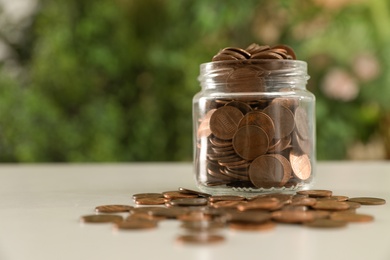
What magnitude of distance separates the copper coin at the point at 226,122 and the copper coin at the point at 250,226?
11.3 inches

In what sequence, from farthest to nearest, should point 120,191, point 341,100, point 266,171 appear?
1. point 341,100
2. point 120,191
3. point 266,171

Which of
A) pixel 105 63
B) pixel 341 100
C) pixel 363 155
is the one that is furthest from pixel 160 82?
pixel 363 155

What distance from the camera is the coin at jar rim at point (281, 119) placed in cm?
100

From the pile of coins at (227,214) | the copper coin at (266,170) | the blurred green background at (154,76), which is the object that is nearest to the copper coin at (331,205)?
the pile of coins at (227,214)

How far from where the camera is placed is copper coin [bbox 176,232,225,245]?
24.8 inches

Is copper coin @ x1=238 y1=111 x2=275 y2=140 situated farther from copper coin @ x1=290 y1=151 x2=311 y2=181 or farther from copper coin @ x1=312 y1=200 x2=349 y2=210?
copper coin @ x1=312 y1=200 x2=349 y2=210

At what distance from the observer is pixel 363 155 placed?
376 centimetres

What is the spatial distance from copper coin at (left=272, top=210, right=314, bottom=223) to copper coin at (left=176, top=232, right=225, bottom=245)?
140 mm

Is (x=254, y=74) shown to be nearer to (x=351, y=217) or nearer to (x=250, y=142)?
(x=250, y=142)

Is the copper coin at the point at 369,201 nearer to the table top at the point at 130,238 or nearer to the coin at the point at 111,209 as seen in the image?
the table top at the point at 130,238

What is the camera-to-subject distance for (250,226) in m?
0.72

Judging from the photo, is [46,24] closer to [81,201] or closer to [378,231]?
[81,201]

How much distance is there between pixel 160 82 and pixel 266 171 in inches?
108

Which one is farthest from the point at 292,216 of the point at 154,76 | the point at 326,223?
the point at 154,76
